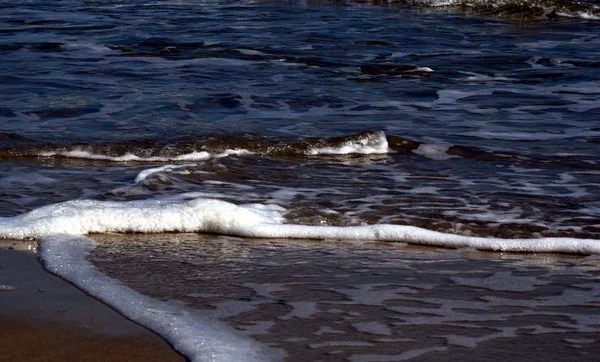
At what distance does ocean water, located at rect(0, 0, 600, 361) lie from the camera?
3.58m

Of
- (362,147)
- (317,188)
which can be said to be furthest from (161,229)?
(362,147)

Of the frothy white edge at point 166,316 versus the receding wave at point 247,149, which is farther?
the receding wave at point 247,149

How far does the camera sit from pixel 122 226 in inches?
191

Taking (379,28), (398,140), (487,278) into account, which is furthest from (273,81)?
(487,278)

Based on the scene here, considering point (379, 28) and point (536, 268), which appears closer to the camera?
point (536, 268)

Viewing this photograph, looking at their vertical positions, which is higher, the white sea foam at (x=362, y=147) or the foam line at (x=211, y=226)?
the foam line at (x=211, y=226)

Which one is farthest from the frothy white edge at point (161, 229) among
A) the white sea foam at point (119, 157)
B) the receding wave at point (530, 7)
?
the receding wave at point (530, 7)

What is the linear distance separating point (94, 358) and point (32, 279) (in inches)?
37.2

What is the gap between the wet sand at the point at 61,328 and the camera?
3209mm

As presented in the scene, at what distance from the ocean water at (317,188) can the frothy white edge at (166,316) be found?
0.04 feet

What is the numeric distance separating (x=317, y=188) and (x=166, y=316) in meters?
2.24

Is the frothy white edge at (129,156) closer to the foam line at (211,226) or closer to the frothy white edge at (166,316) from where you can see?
the foam line at (211,226)

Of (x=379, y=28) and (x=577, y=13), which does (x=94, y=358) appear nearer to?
(x=379, y=28)

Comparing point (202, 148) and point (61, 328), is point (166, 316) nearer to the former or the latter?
point (61, 328)
